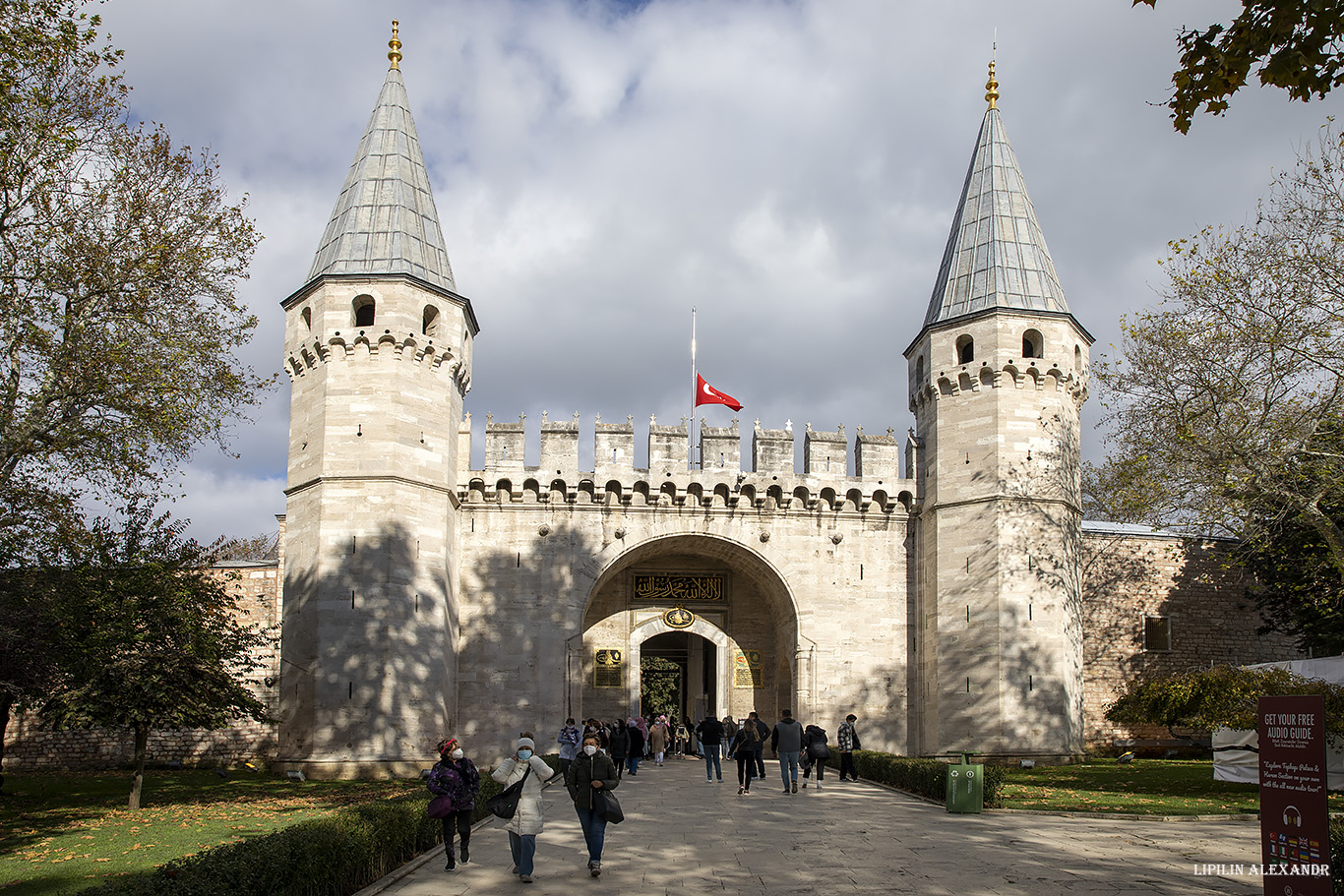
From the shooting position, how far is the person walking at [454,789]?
33.5 ft

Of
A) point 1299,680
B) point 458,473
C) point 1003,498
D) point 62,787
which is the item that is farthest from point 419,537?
point 1299,680

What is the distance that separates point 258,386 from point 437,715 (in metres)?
7.93

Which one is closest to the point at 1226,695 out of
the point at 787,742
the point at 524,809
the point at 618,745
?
the point at 787,742

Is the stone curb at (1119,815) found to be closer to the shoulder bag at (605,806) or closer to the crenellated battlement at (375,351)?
the shoulder bag at (605,806)

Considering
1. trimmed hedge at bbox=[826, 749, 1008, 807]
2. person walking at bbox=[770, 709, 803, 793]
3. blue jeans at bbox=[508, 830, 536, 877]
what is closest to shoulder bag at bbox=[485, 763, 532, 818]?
blue jeans at bbox=[508, 830, 536, 877]

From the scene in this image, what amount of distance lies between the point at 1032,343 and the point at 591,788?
57.5 feet

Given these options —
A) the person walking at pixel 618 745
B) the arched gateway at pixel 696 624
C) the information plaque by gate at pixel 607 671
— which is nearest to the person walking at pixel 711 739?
the person walking at pixel 618 745

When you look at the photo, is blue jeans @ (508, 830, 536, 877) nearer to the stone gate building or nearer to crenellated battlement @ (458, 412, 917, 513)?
the stone gate building

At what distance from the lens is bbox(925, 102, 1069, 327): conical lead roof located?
946 inches

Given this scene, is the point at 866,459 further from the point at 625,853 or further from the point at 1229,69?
the point at 1229,69

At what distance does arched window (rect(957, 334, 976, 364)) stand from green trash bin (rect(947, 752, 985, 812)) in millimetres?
11969

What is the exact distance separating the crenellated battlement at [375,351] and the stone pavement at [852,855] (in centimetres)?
1048

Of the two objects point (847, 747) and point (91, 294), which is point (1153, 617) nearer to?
point (847, 747)

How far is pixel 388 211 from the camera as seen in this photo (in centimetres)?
2362
